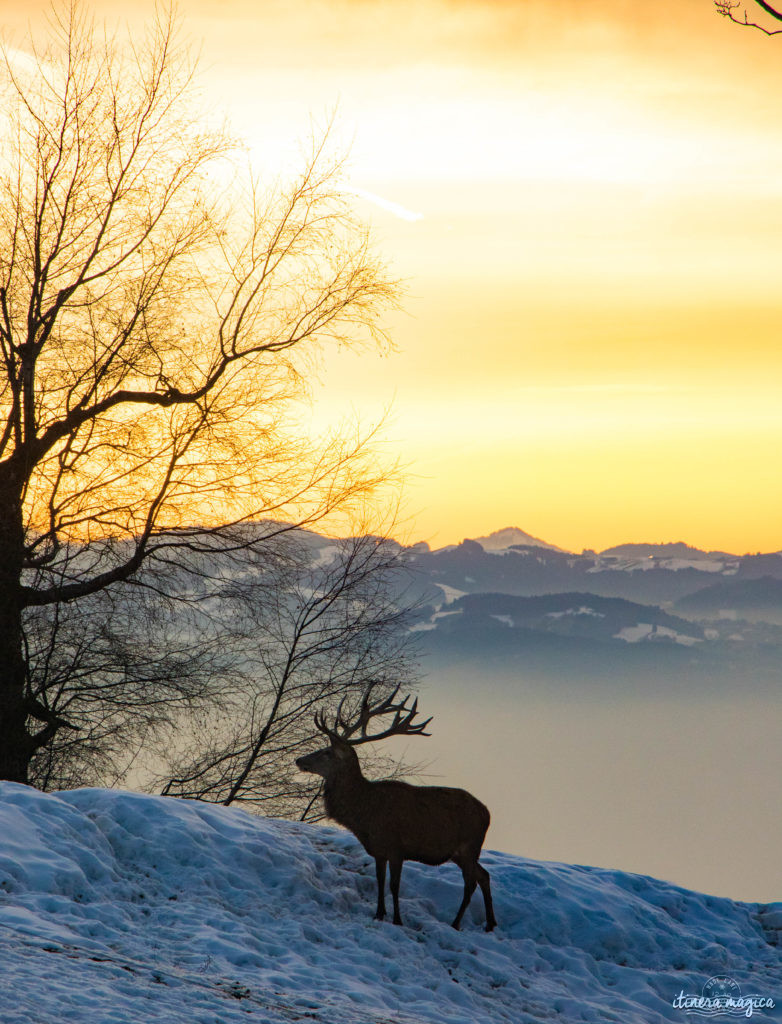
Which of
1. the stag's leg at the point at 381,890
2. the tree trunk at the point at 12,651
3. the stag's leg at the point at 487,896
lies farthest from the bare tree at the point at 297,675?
the stag's leg at the point at 381,890

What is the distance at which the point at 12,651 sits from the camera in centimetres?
1708

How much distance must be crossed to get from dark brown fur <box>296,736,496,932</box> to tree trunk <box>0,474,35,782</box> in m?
7.91

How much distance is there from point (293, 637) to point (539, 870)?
9.84 meters

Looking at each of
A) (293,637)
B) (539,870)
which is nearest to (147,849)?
(539,870)

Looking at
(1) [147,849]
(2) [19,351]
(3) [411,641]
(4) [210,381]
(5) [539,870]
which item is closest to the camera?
(1) [147,849]

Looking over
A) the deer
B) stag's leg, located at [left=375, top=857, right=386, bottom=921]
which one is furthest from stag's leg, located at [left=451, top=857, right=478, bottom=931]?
stag's leg, located at [left=375, top=857, right=386, bottom=921]

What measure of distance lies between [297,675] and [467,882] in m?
10.9

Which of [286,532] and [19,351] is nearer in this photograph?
[19,351]

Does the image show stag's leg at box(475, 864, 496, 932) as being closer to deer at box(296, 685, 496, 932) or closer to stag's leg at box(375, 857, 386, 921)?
deer at box(296, 685, 496, 932)

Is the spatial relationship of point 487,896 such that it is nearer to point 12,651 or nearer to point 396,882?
point 396,882

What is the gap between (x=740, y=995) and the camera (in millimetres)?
11203

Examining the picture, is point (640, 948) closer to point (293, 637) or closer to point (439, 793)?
point (439, 793)

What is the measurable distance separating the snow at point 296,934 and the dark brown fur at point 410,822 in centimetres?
59

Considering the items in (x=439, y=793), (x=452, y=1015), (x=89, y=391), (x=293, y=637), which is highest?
(x=89, y=391)
